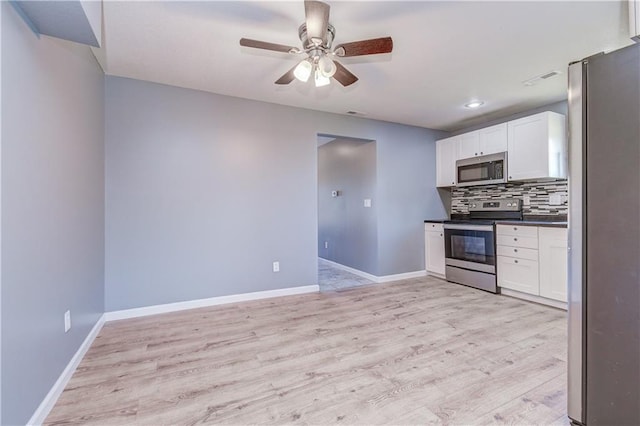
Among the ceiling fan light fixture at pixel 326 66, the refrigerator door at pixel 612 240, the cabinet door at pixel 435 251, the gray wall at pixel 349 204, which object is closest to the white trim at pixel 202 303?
the gray wall at pixel 349 204

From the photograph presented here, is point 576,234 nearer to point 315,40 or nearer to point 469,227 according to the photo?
point 315,40

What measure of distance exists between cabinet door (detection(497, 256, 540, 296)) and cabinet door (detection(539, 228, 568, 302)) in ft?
0.27

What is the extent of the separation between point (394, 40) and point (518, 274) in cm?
300

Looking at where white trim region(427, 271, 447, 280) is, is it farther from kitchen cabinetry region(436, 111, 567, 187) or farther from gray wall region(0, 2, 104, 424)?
gray wall region(0, 2, 104, 424)

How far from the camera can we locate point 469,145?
14.2ft

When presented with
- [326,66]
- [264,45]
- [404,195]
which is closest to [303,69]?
[326,66]

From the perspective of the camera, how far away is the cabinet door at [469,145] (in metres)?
4.22

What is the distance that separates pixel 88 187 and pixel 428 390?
115 inches

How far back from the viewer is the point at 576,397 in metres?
1.41

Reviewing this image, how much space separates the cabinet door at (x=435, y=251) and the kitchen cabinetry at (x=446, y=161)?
86cm

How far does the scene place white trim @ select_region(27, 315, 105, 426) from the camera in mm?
1493

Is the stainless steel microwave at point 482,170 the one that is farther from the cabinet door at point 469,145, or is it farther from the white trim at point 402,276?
the white trim at point 402,276

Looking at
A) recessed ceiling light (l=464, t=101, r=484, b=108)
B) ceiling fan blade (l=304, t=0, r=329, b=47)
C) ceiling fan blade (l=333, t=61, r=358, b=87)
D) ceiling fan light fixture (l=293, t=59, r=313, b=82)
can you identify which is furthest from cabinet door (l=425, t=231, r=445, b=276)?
ceiling fan blade (l=304, t=0, r=329, b=47)

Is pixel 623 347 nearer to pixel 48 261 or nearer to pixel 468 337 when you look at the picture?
pixel 468 337
